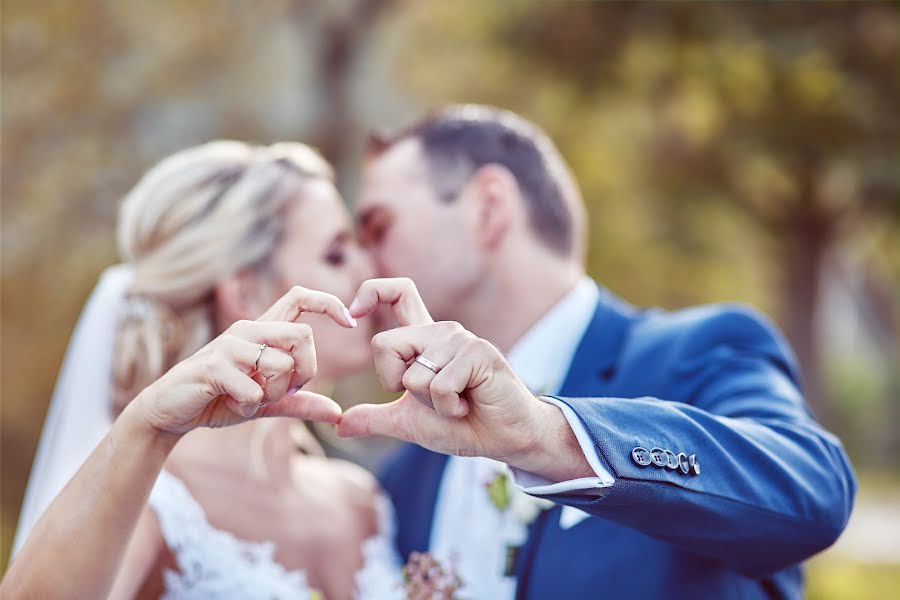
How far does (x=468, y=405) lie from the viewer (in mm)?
1972

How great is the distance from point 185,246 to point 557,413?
180 centimetres

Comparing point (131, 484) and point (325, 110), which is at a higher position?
point (325, 110)

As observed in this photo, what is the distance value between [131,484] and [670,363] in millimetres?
1649

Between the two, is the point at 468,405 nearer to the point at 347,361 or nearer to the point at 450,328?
the point at 450,328

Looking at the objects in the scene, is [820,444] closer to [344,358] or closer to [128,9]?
[344,358]

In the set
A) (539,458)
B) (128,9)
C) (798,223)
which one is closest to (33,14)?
(128,9)

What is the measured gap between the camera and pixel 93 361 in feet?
11.5

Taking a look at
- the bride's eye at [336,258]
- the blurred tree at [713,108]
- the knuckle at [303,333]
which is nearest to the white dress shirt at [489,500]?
the bride's eye at [336,258]

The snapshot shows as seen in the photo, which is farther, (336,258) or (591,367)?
(336,258)

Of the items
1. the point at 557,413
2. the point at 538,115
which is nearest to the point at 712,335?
the point at 557,413

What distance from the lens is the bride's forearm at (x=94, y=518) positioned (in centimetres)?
218

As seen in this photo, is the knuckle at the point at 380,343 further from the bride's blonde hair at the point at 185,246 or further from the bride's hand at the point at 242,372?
the bride's blonde hair at the point at 185,246

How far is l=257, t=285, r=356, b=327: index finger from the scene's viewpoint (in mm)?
2074

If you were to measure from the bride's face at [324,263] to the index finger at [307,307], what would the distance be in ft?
4.20
